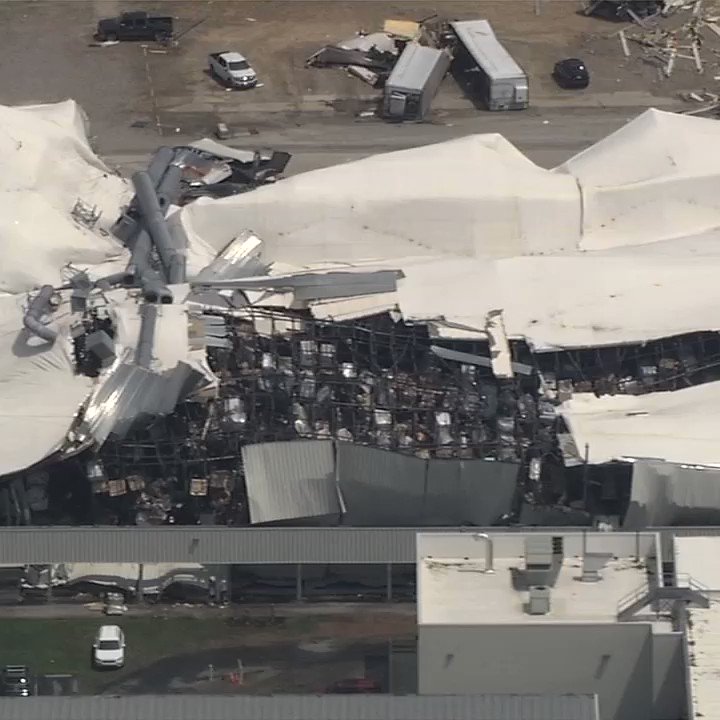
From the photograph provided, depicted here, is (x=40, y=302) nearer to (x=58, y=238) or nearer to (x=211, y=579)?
(x=58, y=238)

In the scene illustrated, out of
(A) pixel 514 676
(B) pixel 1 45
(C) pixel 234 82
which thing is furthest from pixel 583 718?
(B) pixel 1 45

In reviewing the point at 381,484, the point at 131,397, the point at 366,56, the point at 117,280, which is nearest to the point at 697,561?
the point at 381,484

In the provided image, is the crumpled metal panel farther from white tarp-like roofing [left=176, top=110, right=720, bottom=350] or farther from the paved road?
the paved road

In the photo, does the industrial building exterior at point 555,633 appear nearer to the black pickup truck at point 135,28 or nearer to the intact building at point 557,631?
the intact building at point 557,631

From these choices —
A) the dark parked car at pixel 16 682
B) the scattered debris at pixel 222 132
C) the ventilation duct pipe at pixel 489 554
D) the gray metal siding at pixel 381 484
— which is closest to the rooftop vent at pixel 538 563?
the ventilation duct pipe at pixel 489 554

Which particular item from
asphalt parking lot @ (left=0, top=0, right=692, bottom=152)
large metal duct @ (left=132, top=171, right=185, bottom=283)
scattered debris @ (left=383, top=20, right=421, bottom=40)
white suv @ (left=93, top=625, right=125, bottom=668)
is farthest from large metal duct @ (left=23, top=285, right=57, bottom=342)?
scattered debris @ (left=383, top=20, right=421, bottom=40)
